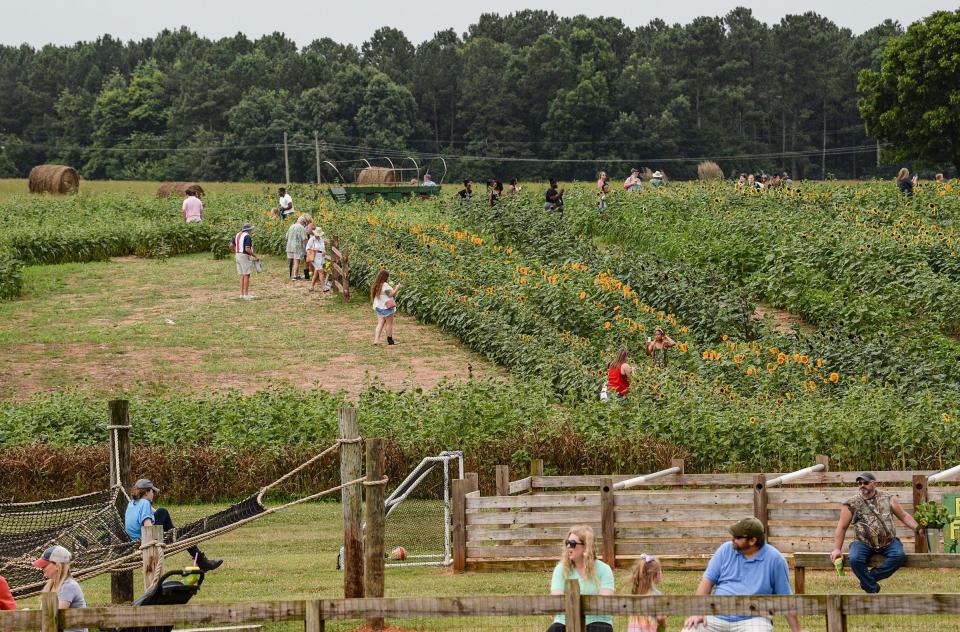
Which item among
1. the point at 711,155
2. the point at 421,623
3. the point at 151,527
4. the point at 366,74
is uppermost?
the point at 366,74

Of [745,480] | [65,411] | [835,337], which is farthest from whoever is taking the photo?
[835,337]

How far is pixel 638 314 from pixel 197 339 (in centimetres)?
916

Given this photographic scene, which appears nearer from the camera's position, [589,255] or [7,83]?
[589,255]

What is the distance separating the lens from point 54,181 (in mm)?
54344

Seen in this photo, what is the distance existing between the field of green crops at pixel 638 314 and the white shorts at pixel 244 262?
269cm

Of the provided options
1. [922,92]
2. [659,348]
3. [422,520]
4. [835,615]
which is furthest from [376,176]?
[835,615]

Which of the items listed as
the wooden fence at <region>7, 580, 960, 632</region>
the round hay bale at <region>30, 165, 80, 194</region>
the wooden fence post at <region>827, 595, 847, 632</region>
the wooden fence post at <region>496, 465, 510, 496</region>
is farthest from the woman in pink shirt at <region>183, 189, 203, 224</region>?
the wooden fence post at <region>827, 595, 847, 632</region>

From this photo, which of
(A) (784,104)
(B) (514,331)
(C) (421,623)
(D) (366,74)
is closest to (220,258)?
(B) (514,331)

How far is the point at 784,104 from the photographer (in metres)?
104

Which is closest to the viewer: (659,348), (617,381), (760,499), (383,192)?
(760,499)

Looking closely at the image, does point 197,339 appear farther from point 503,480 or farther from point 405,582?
point 405,582

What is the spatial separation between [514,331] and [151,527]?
51.4 ft

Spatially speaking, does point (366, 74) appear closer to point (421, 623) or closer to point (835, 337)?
point (835, 337)

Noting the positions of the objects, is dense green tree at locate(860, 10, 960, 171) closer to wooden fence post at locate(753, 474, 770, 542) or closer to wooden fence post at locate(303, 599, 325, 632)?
wooden fence post at locate(753, 474, 770, 542)
